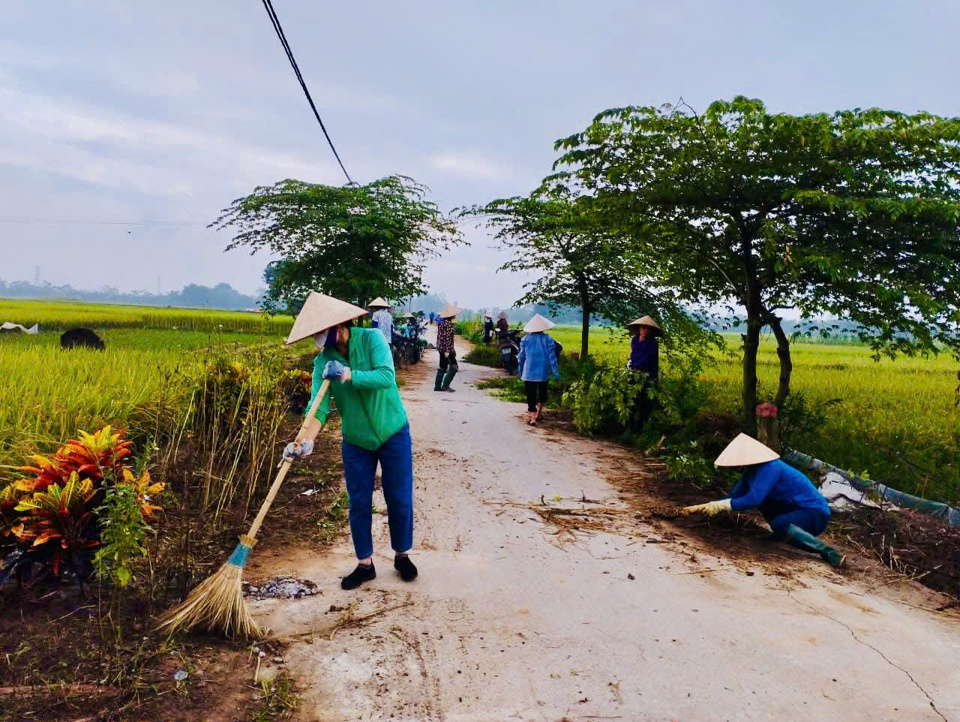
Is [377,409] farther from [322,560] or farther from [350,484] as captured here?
[322,560]

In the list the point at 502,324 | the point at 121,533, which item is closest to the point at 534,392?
the point at 121,533

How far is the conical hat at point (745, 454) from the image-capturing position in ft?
14.8

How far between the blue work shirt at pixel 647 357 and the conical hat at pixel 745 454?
3.34 metres

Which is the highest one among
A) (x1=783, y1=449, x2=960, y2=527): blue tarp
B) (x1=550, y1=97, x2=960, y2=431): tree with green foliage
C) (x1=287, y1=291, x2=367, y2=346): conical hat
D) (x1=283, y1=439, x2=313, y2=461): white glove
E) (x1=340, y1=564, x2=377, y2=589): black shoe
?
(x1=550, y1=97, x2=960, y2=431): tree with green foliage

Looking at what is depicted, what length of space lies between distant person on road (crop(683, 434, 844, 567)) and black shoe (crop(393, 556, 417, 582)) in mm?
2290

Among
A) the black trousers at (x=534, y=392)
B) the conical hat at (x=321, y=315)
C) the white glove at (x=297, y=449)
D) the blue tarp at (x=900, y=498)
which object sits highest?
the conical hat at (x=321, y=315)

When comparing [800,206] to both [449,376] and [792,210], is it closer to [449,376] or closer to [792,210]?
[792,210]

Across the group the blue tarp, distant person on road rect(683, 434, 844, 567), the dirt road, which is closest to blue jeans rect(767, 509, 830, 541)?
distant person on road rect(683, 434, 844, 567)

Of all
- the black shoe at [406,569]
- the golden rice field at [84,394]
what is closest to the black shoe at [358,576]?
the black shoe at [406,569]

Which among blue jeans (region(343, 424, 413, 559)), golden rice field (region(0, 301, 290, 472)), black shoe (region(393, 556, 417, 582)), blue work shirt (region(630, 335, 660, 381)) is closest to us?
blue jeans (region(343, 424, 413, 559))

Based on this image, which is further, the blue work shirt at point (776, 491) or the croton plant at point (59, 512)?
the blue work shirt at point (776, 491)

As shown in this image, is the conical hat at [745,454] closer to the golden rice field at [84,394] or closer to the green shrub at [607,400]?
the green shrub at [607,400]

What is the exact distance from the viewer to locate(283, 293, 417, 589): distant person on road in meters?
3.54

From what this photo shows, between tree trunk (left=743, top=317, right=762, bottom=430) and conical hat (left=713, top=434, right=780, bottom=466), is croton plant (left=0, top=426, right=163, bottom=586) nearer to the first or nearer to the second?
conical hat (left=713, top=434, right=780, bottom=466)
